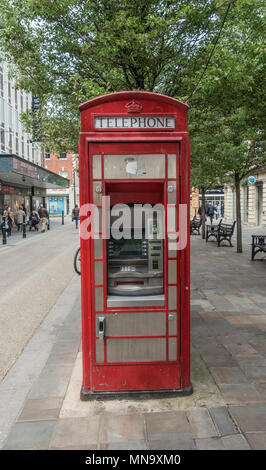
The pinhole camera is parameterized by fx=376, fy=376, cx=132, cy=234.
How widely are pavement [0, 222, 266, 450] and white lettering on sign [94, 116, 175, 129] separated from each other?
2620mm

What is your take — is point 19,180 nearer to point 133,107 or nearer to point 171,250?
point 133,107

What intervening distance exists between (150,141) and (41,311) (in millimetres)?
4769

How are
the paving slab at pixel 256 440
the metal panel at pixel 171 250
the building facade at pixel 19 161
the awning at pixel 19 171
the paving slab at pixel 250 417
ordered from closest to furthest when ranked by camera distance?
the paving slab at pixel 256 440
the paving slab at pixel 250 417
the metal panel at pixel 171 250
the awning at pixel 19 171
the building facade at pixel 19 161

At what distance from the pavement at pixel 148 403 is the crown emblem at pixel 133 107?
2.76 metres

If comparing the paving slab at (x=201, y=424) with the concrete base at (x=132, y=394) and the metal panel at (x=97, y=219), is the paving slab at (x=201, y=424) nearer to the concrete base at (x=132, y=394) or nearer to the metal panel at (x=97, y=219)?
the concrete base at (x=132, y=394)

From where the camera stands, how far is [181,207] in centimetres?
356

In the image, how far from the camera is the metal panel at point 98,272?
357 centimetres

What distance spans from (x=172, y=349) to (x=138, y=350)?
0.33 m

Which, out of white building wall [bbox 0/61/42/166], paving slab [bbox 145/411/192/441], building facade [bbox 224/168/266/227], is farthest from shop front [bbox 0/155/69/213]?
paving slab [bbox 145/411/192/441]

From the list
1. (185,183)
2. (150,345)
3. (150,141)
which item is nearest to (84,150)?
(150,141)

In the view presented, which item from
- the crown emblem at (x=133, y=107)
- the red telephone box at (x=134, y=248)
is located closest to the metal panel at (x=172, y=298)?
the red telephone box at (x=134, y=248)

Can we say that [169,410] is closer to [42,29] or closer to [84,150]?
[84,150]

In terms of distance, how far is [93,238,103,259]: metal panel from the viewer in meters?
3.54

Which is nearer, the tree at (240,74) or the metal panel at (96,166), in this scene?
the metal panel at (96,166)
